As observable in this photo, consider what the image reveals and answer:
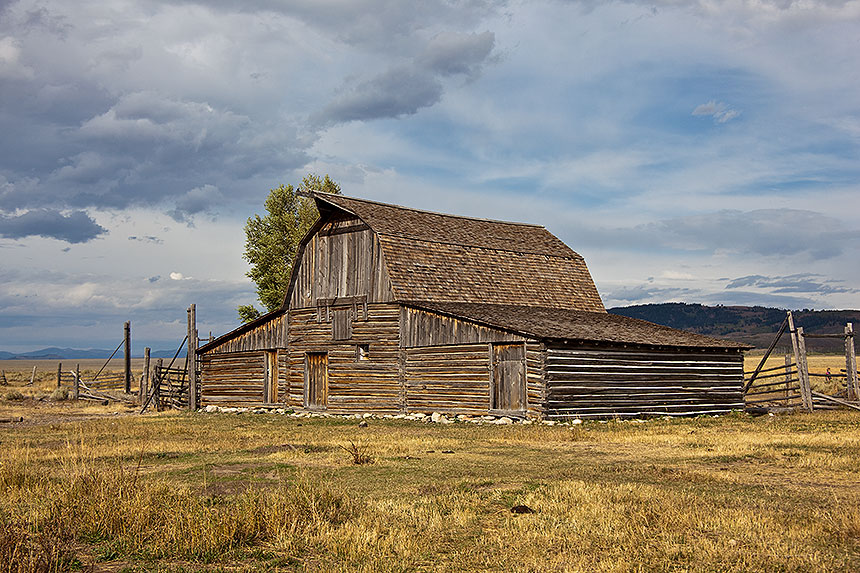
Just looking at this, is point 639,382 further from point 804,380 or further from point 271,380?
point 271,380

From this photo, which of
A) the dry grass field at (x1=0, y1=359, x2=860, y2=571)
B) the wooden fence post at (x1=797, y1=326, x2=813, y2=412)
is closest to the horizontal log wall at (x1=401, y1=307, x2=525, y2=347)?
the dry grass field at (x1=0, y1=359, x2=860, y2=571)

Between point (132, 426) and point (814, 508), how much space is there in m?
21.5

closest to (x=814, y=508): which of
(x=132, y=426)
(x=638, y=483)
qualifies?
(x=638, y=483)

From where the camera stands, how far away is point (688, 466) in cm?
1496

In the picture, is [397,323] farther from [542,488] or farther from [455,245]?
[542,488]

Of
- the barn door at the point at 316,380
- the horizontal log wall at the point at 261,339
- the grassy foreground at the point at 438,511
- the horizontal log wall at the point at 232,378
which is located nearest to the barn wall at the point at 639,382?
the grassy foreground at the point at 438,511

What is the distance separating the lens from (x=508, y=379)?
27.3 m

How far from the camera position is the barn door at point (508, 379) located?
26.9 metres

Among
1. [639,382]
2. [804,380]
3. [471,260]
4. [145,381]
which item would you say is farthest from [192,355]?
[804,380]

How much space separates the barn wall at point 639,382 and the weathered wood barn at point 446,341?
0.06 m

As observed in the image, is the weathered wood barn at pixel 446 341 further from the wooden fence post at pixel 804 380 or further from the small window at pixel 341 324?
the wooden fence post at pixel 804 380

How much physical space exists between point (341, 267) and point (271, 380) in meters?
6.98

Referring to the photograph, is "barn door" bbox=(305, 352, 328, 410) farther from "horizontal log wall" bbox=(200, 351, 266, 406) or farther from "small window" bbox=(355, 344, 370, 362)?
"horizontal log wall" bbox=(200, 351, 266, 406)

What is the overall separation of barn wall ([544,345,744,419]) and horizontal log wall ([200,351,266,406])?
15.7 metres
